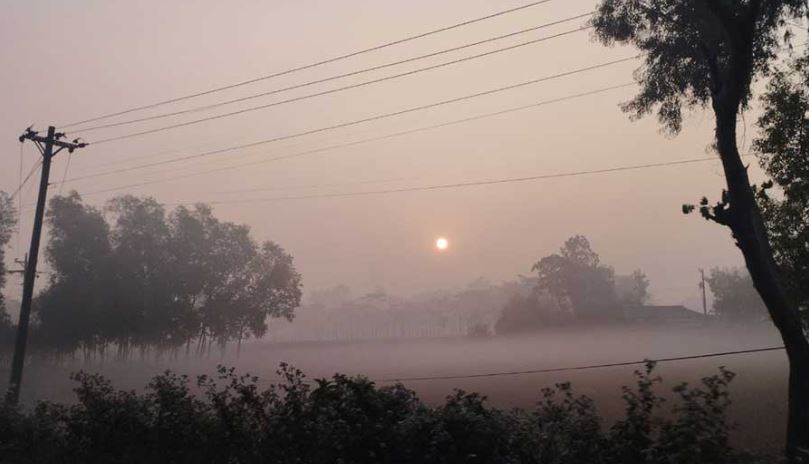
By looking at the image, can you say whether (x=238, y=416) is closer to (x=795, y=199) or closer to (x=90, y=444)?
(x=90, y=444)

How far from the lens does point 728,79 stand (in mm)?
14141

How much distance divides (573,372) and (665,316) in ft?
199

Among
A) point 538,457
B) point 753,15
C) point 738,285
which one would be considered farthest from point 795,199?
point 738,285

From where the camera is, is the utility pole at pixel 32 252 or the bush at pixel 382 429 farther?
the utility pole at pixel 32 252

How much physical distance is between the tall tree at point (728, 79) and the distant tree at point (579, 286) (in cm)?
9339

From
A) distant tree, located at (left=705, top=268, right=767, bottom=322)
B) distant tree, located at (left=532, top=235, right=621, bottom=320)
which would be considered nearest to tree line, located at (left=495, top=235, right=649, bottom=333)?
distant tree, located at (left=532, top=235, right=621, bottom=320)

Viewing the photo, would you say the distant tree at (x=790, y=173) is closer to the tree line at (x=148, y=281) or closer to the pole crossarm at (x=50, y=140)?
the pole crossarm at (x=50, y=140)

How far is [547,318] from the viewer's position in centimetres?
10556

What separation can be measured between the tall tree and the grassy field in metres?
2.38

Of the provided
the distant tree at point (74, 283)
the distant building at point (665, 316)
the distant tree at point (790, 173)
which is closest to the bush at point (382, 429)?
the distant tree at point (790, 173)

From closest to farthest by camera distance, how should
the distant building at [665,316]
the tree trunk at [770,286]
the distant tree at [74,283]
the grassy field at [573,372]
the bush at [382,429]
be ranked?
the bush at [382,429] → the tree trunk at [770,286] → the grassy field at [573,372] → the distant tree at [74,283] → the distant building at [665,316]

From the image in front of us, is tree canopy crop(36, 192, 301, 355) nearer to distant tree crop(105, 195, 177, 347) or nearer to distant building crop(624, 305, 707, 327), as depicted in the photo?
distant tree crop(105, 195, 177, 347)

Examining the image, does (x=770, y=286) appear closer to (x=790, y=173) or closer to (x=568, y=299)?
(x=790, y=173)

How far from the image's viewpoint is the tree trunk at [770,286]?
13.3 metres
